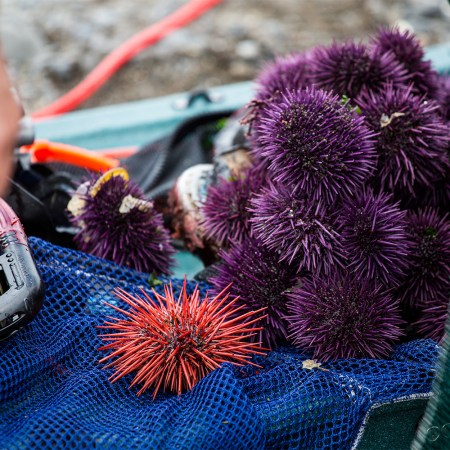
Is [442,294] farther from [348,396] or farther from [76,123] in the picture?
[76,123]

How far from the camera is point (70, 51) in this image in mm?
3795

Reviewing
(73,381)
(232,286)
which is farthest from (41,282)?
(232,286)

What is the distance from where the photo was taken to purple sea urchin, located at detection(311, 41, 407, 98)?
4.14 feet

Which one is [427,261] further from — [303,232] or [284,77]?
[284,77]

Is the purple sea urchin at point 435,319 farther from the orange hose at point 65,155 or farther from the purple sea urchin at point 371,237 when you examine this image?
the orange hose at point 65,155

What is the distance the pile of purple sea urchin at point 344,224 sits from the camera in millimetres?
1046

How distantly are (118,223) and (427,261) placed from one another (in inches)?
23.4

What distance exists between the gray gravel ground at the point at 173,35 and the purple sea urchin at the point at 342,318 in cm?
261

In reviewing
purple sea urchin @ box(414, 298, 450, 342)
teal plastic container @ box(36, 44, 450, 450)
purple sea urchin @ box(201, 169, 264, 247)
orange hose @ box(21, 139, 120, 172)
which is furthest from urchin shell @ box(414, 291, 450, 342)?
teal plastic container @ box(36, 44, 450, 450)

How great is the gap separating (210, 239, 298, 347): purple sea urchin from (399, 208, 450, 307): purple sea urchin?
0.74 ft

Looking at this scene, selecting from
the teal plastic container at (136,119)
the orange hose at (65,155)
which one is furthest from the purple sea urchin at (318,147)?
the teal plastic container at (136,119)

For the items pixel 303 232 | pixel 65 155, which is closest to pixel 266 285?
pixel 303 232

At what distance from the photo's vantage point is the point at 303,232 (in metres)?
1.06

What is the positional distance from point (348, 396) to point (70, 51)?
3.30 metres
